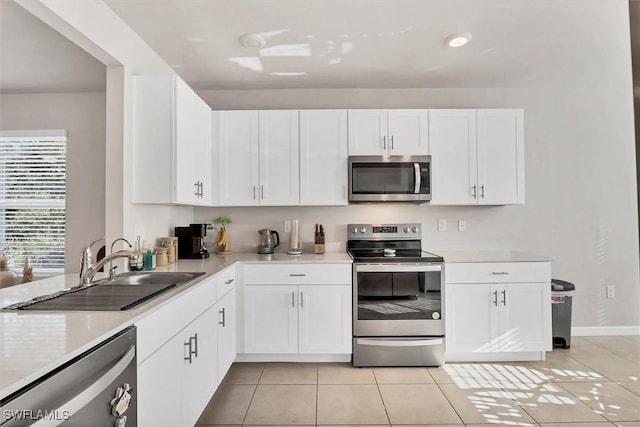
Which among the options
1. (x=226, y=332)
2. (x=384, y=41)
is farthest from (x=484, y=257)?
(x=226, y=332)

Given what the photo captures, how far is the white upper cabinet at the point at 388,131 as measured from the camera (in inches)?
123

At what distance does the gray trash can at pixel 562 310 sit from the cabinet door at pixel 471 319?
707mm

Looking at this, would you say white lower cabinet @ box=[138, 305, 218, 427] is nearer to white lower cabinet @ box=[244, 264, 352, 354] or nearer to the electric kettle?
white lower cabinet @ box=[244, 264, 352, 354]

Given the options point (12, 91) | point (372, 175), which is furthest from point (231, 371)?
point (12, 91)

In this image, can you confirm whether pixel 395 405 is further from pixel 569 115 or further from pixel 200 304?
pixel 569 115

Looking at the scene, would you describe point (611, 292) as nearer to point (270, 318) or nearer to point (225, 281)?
point (270, 318)

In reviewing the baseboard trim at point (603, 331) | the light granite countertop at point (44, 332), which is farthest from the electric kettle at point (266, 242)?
the baseboard trim at point (603, 331)

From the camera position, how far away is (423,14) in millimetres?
2186

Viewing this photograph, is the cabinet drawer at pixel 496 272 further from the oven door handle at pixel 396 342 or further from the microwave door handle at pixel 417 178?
the microwave door handle at pixel 417 178

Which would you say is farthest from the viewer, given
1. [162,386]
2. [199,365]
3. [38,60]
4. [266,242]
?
[266,242]

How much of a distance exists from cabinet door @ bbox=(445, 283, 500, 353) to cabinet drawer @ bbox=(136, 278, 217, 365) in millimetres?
1898

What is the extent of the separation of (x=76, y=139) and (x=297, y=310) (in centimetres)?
269

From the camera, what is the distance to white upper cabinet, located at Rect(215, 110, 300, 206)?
10.2 feet

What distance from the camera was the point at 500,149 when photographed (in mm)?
3109
